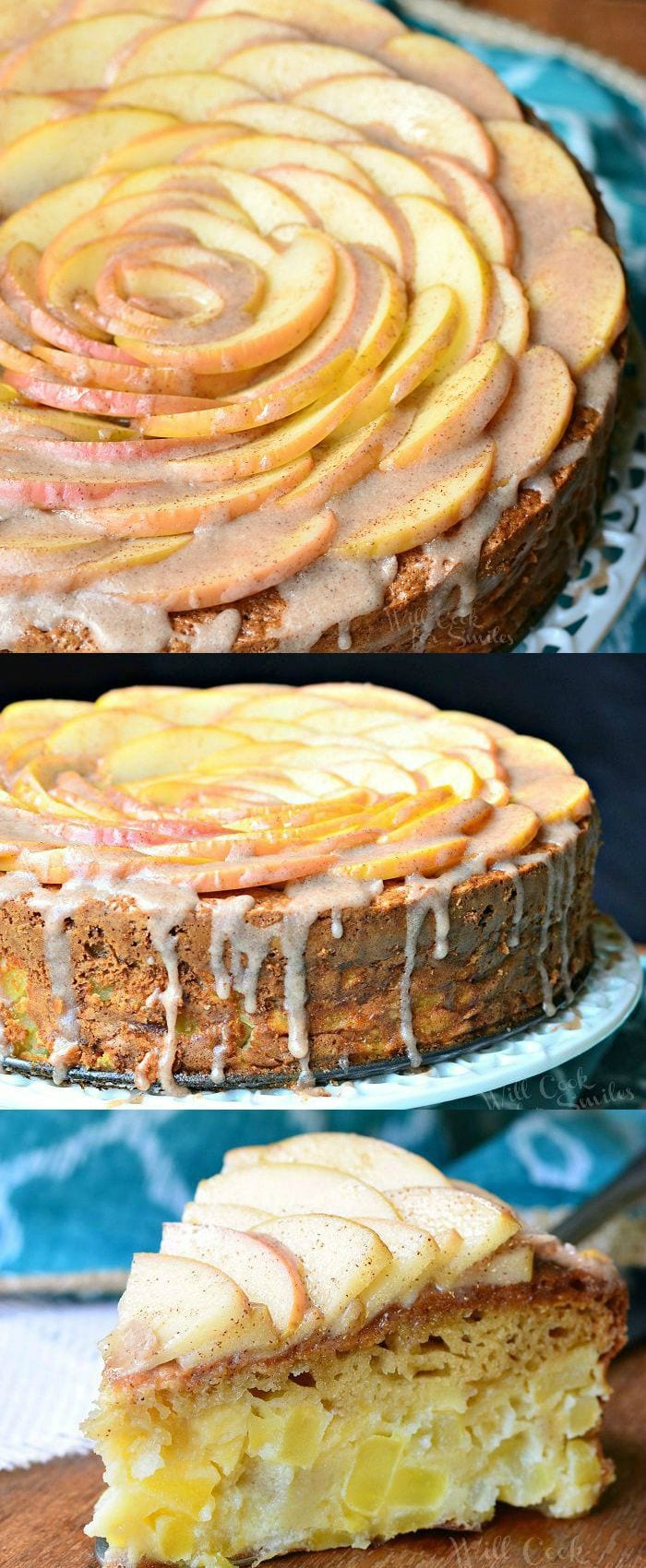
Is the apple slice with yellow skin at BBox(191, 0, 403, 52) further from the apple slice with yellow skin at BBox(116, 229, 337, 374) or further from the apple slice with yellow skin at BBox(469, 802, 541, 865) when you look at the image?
the apple slice with yellow skin at BBox(469, 802, 541, 865)

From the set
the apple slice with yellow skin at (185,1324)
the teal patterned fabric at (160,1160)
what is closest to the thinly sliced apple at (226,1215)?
the apple slice with yellow skin at (185,1324)

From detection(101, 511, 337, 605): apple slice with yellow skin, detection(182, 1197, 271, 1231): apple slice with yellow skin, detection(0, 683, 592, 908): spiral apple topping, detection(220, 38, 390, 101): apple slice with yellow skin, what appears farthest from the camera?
detection(182, 1197, 271, 1231): apple slice with yellow skin

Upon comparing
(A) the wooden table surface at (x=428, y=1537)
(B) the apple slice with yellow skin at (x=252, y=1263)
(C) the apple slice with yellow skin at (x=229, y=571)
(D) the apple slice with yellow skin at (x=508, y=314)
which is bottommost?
(A) the wooden table surface at (x=428, y=1537)

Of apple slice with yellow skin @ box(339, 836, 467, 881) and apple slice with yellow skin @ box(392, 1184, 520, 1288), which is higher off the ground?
apple slice with yellow skin @ box(339, 836, 467, 881)

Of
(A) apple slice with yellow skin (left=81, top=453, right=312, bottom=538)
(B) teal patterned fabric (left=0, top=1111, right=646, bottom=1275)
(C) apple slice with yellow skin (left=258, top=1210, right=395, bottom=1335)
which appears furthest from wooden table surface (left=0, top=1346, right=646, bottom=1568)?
(A) apple slice with yellow skin (left=81, top=453, right=312, bottom=538)

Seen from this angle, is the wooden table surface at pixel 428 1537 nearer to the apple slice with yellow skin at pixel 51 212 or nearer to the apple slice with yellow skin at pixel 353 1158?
the apple slice with yellow skin at pixel 353 1158

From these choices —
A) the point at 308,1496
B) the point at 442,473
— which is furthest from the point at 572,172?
the point at 308,1496
